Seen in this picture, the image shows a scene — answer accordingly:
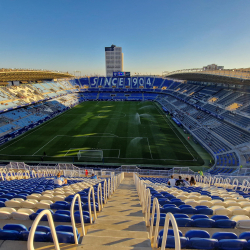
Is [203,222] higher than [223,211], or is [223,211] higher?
[203,222]

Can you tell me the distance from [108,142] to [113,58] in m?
100

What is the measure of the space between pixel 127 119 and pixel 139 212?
39.1 metres

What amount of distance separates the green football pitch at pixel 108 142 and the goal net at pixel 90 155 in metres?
0.17

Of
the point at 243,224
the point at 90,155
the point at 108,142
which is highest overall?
the point at 243,224

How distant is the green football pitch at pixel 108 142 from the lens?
83.6ft

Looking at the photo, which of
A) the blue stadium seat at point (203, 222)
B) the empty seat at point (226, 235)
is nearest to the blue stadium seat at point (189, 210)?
the blue stadium seat at point (203, 222)

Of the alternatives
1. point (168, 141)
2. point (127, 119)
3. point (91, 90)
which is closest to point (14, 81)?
point (91, 90)

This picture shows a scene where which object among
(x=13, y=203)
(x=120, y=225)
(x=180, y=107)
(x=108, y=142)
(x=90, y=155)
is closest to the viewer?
(x=120, y=225)

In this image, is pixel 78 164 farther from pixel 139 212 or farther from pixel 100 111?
pixel 100 111

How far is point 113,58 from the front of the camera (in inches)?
4584

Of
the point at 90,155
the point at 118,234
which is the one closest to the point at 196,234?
the point at 118,234

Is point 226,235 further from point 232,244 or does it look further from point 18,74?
point 18,74

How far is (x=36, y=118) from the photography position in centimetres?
4319

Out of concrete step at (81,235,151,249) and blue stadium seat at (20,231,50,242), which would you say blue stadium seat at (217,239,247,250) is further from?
blue stadium seat at (20,231,50,242)
